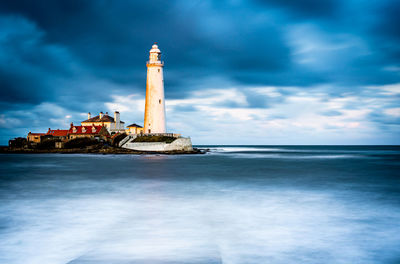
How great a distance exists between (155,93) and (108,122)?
13.8 metres

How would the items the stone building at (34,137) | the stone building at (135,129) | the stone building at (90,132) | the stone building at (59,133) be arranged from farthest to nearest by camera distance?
the stone building at (34,137), the stone building at (59,133), the stone building at (90,132), the stone building at (135,129)

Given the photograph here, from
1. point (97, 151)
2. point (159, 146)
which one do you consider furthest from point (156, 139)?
point (97, 151)

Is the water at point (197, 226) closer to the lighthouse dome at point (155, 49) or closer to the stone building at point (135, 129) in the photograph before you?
the lighthouse dome at point (155, 49)

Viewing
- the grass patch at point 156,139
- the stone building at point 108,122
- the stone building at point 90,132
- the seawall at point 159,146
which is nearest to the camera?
the grass patch at point 156,139

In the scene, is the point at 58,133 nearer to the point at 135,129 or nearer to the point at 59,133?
the point at 59,133

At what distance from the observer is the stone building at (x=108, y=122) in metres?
51.9

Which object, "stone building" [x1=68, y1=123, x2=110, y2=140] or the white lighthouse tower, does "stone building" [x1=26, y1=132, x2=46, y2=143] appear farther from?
the white lighthouse tower

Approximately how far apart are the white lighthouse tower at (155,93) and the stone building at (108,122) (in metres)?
11.6

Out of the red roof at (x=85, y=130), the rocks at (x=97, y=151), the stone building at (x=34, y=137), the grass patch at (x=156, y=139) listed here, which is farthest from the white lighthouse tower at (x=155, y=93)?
the stone building at (x=34, y=137)

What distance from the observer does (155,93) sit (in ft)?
139

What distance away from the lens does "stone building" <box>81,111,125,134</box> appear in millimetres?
51906

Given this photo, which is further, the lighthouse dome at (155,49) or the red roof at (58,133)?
the red roof at (58,133)

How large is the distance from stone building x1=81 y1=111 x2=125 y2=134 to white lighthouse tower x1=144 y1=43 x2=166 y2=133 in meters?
11.6

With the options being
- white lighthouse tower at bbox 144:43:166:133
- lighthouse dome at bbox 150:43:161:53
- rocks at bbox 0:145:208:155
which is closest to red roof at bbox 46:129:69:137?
rocks at bbox 0:145:208:155
